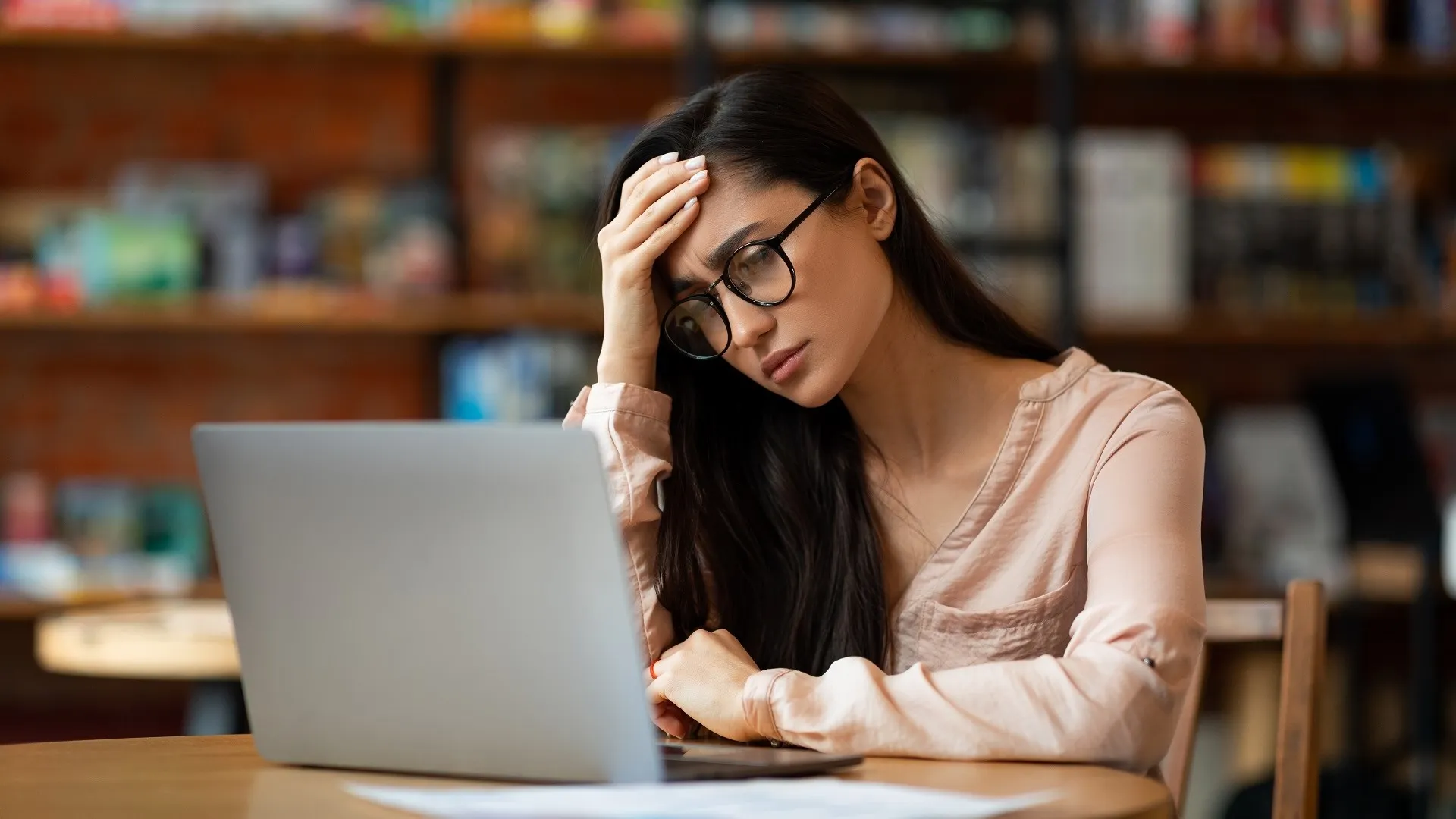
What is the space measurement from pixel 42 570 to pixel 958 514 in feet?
7.67

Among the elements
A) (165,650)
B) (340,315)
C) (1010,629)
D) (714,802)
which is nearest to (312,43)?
(340,315)

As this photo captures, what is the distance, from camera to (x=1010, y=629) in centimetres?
139

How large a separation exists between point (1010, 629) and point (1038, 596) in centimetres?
4

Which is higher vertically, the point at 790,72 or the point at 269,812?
the point at 790,72

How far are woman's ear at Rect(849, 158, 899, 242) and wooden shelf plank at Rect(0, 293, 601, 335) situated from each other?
5.70ft

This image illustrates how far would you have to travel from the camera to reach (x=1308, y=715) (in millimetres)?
1265

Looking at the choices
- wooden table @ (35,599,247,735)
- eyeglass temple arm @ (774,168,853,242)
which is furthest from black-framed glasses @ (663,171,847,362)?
wooden table @ (35,599,247,735)

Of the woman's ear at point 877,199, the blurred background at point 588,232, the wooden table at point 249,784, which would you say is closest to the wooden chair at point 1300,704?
the wooden table at point 249,784

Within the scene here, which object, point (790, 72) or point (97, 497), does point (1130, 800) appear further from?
point (97, 497)

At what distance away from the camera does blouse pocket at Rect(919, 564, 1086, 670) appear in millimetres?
1379

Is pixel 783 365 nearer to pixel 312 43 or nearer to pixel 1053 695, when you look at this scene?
pixel 1053 695

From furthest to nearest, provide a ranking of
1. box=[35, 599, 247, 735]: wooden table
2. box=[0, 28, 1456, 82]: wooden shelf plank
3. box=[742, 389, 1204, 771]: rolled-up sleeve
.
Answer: box=[0, 28, 1456, 82]: wooden shelf plank < box=[35, 599, 247, 735]: wooden table < box=[742, 389, 1204, 771]: rolled-up sleeve

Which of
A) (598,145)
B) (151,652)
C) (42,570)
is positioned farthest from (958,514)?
(42,570)

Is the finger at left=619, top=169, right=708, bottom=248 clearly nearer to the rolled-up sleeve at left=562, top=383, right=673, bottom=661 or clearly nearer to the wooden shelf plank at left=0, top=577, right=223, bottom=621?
the rolled-up sleeve at left=562, top=383, right=673, bottom=661
